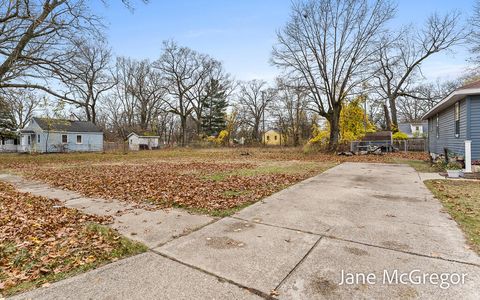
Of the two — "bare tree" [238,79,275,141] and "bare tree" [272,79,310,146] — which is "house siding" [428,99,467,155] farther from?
"bare tree" [238,79,275,141]

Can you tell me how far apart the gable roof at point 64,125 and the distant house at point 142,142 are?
650 centimetres

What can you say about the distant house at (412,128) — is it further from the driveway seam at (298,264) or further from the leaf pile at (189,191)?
the driveway seam at (298,264)

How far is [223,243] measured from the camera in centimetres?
328

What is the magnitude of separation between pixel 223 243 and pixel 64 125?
126ft

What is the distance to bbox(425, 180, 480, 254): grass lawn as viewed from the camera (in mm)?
3539

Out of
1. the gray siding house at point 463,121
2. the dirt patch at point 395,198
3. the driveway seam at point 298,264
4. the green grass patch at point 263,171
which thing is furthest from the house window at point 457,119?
the driveway seam at point 298,264

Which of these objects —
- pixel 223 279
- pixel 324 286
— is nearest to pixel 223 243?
pixel 223 279

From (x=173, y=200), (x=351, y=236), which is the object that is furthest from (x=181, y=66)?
(x=351, y=236)

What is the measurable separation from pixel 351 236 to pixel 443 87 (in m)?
54.3

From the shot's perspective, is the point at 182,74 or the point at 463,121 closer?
the point at 463,121

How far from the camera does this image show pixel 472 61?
65.8 feet

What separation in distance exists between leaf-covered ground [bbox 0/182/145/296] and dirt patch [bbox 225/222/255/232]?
126 cm

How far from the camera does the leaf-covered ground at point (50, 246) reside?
2.62 meters

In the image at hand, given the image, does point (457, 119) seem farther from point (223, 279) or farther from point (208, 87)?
point (208, 87)
